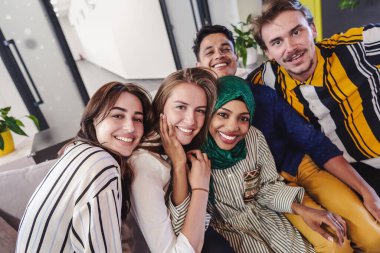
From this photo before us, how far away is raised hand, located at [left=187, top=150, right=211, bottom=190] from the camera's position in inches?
37.5

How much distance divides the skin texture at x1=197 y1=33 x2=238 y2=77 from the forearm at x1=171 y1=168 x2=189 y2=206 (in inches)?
31.0

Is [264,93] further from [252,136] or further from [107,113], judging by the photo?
[107,113]

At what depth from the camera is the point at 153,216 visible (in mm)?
799

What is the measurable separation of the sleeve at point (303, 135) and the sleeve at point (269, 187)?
194mm

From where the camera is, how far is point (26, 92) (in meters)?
2.93

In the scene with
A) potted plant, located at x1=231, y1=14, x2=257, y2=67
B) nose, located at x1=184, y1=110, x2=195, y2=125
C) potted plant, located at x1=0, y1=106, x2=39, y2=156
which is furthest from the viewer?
potted plant, located at x1=231, y1=14, x2=257, y2=67

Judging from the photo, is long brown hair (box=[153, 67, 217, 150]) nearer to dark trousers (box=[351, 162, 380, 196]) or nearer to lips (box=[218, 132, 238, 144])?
lips (box=[218, 132, 238, 144])

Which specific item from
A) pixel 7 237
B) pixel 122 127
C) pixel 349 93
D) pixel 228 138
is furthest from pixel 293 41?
pixel 7 237

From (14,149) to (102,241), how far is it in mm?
1996

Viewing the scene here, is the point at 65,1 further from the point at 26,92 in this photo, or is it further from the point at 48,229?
the point at 48,229

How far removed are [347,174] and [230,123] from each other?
2.19 ft

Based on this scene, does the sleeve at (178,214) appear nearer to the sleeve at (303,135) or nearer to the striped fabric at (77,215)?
the striped fabric at (77,215)

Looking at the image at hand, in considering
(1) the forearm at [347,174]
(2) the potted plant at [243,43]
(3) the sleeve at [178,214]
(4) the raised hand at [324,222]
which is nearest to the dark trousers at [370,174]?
(1) the forearm at [347,174]

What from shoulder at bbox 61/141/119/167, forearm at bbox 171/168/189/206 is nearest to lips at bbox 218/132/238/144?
forearm at bbox 171/168/189/206
